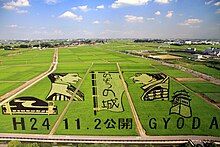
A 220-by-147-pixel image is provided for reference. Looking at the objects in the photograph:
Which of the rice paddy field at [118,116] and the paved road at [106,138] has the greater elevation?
the rice paddy field at [118,116]

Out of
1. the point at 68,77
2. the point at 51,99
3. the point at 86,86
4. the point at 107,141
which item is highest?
the point at 68,77

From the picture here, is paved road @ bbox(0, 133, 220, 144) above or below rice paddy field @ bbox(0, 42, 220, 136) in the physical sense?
below

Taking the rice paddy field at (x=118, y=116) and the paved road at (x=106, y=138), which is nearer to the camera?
the rice paddy field at (x=118, y=116)

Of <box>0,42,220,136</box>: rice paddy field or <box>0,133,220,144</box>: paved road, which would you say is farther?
<box>0,133,220,144</box>: paved road

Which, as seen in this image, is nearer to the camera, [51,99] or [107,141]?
[51,99]

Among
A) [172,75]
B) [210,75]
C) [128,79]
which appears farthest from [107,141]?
[210,75]

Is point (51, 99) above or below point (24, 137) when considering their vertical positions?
above

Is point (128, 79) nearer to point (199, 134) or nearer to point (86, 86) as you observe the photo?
point (86, 86)

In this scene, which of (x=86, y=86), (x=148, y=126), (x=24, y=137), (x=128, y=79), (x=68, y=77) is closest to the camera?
(x=68, y=77)

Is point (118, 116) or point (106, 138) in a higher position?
point (118, 116)

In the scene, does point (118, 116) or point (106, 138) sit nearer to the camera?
point (106, 138)

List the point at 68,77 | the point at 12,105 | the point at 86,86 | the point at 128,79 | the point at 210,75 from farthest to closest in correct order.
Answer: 1. the point at 210,75
2. the point at 128,79
3. the point at 86,86
4. the point at 68,77
5. the point at 12,105
